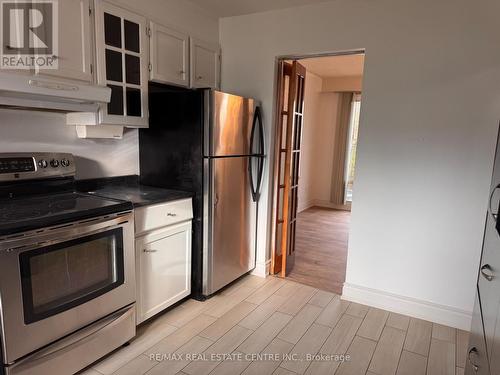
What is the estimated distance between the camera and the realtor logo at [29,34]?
1.67m

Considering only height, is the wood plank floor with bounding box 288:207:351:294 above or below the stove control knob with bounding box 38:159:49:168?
below

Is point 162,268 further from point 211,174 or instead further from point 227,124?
point 227,124

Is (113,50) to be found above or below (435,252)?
above

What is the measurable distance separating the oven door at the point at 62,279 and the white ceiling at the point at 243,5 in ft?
6.33

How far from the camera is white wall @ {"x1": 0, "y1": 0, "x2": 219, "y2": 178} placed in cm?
206

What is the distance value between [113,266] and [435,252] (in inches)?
90.1

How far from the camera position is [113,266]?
200 centimetres

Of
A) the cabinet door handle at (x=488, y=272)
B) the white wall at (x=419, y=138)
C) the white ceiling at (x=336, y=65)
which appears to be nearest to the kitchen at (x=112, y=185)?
the white wall at (x=419, y=138)

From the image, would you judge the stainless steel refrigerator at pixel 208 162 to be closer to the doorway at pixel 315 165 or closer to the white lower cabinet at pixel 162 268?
the white lower cabinet at pixel 162 268

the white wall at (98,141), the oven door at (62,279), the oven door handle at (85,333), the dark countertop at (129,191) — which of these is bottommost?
the oven door handle at (85,333)

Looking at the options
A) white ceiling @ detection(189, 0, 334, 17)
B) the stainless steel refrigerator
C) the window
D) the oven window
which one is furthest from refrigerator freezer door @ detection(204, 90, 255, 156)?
the window

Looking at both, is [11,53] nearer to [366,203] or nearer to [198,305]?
[198,305]

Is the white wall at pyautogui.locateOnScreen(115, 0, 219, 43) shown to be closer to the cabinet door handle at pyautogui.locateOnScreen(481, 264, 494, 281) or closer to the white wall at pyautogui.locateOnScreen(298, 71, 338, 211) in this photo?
the cabinet door handle at pyautogui.locateOnScreen(481, 264, 494, 281)

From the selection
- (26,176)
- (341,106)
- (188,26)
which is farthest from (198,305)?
(341,106)
